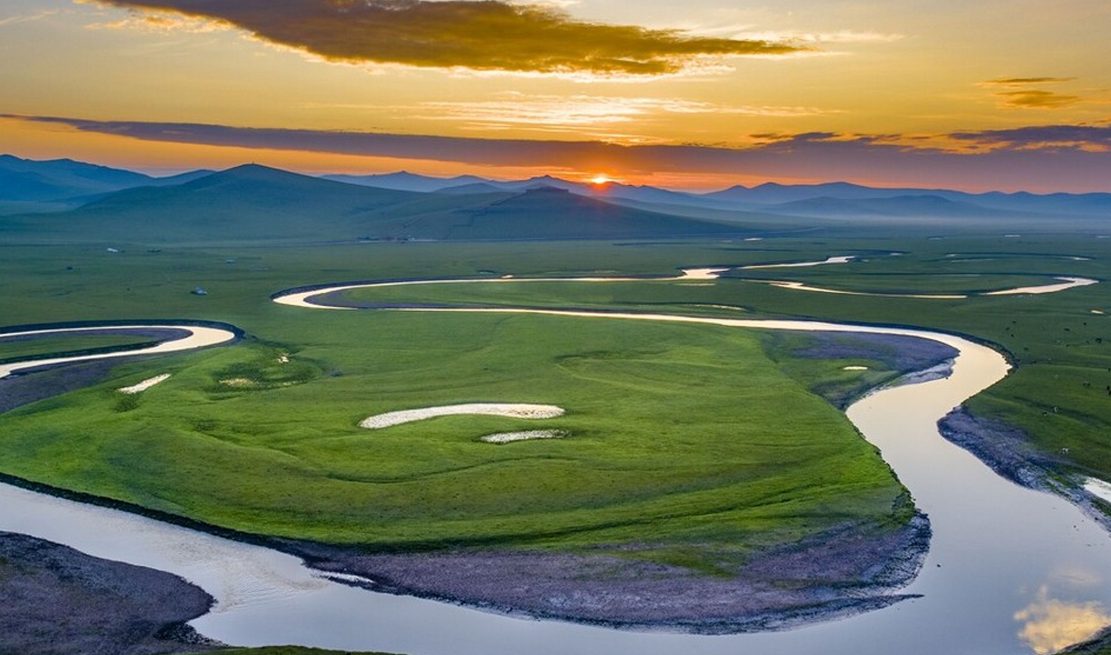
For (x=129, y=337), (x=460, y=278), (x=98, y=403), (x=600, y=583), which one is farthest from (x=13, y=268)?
(x=600, y=583)

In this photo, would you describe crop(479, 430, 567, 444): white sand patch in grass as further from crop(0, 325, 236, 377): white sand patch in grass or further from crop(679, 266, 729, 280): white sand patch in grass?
crop(679, 266, 729, 280): white sand patch in grass

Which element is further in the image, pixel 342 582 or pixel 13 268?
pixel 13 268

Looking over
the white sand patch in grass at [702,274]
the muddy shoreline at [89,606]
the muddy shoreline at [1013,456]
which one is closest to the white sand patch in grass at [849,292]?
the white sand patch in grass at [702,274]

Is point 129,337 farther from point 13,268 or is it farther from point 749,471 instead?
point 13,268

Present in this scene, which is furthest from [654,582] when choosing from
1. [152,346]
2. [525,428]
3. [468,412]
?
[152,346]

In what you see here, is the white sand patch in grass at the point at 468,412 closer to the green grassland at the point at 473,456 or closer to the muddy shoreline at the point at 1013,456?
the green grassland at the point at 473,456

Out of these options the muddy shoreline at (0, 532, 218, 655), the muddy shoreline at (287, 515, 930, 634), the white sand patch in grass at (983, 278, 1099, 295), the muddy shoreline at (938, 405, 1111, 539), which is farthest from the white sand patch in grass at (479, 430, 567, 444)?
the white sand patch in grass at (983, 278, 1099, 295)

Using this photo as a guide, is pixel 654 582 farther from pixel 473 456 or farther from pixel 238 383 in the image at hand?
pixel 238 383
